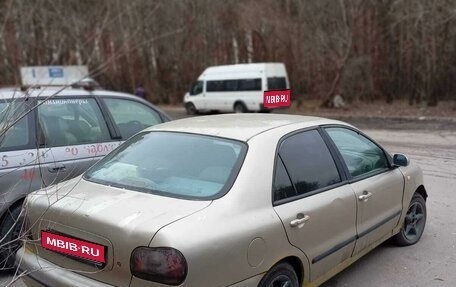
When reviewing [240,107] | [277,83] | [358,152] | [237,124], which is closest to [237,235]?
[237,124]

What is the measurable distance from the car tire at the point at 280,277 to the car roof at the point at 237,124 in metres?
0.87

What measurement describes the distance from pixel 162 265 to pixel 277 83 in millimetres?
19818

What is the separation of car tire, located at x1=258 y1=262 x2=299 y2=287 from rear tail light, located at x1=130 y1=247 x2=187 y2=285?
0.59 m

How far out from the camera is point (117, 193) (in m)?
2.86

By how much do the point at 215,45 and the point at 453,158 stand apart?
21458 mm

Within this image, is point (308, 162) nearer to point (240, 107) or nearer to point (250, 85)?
point (250, 85)

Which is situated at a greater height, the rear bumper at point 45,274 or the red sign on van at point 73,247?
the red sign on van at point 73,247

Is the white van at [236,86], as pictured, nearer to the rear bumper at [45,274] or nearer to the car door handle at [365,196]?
the car door handle at [365,196]

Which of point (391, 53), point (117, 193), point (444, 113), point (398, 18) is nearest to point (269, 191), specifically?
point (117, 193)

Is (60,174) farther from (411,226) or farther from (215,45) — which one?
(215,45)

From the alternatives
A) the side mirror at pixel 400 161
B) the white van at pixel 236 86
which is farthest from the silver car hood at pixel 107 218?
the white van at pixel 236 86

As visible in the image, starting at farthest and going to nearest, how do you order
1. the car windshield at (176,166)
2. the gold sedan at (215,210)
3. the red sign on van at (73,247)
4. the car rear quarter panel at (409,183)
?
the car rear quarter panel at (409,183)
the car windshield at (176,166)
the red sign on van at (73,247)
the gold sedan at (215,210)

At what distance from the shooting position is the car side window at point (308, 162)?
10.3 feet

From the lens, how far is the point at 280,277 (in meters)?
2.86
